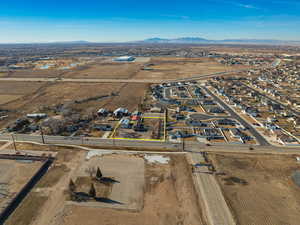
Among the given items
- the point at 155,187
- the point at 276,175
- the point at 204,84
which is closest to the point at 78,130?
the point at 155,187

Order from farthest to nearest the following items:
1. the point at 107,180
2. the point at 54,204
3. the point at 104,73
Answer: the point at 104,73
the point at 107,180
the point at 54,204

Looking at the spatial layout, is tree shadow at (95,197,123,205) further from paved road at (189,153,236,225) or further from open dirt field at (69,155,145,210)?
paved road at (189,153,236,225)

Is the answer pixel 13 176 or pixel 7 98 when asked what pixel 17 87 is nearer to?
pixel 7 98

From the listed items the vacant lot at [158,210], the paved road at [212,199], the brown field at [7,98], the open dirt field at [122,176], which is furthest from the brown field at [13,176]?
the brown field at [7,98]

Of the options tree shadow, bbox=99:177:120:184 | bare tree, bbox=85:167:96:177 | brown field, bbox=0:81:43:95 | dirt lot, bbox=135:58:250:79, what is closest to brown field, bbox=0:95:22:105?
brown field, bbox=0:81:43:95

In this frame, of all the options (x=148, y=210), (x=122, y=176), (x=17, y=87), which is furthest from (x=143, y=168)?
(x=17, y=87)

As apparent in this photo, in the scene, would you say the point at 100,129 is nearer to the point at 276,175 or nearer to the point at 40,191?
the point at 40,191
